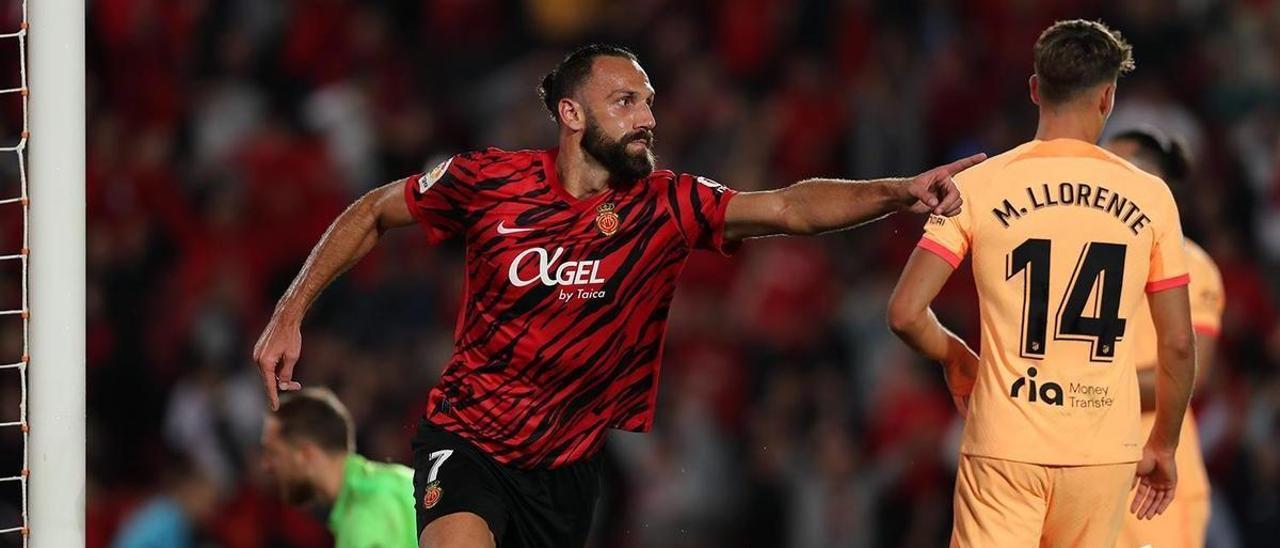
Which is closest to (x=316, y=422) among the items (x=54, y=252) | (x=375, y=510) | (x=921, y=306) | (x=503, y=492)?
(x=375, y=510)

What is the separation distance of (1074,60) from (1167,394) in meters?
0.95

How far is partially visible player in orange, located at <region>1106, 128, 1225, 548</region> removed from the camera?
229 inches

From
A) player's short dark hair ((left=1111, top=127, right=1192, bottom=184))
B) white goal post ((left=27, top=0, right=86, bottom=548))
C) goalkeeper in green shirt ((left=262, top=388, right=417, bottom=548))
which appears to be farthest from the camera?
goalkeeper in green shirt ((left=262, top=388, right=417, bottom=548))

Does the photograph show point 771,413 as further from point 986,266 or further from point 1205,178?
point 986,266

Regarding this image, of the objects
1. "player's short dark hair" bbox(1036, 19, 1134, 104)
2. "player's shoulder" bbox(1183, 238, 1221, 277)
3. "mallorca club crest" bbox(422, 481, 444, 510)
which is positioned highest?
"player's short dark hair" bbox(1036, 19, 1134, 104)

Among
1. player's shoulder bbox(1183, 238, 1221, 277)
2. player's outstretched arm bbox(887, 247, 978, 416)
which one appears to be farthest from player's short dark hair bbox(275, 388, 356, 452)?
player's shoulder bbox(1183, 238, 1221, 277)

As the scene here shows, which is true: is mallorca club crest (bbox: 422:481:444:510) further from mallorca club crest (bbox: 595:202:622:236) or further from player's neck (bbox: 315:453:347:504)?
player's neck (bbox: 315:453:347:504)

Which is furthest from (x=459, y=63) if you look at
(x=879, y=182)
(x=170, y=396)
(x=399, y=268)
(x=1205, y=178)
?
(x=879, y=182)

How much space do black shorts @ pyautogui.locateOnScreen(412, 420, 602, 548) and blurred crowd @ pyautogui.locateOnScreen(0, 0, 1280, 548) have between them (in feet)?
13.5

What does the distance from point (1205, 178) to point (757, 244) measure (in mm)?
2558

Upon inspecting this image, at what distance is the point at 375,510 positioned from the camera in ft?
20.5

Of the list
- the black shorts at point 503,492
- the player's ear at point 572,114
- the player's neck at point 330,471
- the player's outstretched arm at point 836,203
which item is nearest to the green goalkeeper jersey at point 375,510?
the player's neck at point 330,471

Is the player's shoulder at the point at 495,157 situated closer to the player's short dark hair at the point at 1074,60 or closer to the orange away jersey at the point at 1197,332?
the player's short dark hair at the point at 1074,60

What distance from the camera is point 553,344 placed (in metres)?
5.46
